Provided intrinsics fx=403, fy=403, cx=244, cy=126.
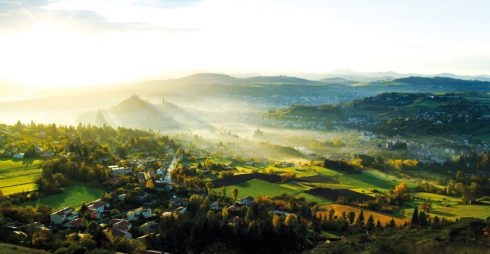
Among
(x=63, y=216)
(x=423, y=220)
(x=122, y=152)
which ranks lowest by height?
(x=423, y=220)

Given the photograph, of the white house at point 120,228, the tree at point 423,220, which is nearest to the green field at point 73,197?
the white house at point 120,228

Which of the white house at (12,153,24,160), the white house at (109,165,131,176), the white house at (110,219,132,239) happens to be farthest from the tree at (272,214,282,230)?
the white house at (12,153,24,160)

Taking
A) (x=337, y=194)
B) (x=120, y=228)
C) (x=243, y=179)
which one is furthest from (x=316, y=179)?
(x=120, y=228)

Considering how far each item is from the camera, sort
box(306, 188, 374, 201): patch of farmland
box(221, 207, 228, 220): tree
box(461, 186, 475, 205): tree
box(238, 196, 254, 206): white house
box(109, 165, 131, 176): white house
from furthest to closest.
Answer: box(461, 186, 475, 205): tree, box(306, 188, 374, 201): patch of farmland, box(109, 165, 131, 176): white house, box(238, 196, 254, 206): white house, box(221, 207, 228, 220): tree

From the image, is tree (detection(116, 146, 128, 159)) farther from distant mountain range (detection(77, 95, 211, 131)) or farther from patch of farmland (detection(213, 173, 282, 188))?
distant mountain range (detection(77, 95, 211, 131))

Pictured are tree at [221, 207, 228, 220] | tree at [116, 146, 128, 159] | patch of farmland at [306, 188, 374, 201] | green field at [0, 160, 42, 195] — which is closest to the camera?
tree at [221, 207, 228, 220]

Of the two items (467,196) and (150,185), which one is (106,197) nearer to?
(150,185)
